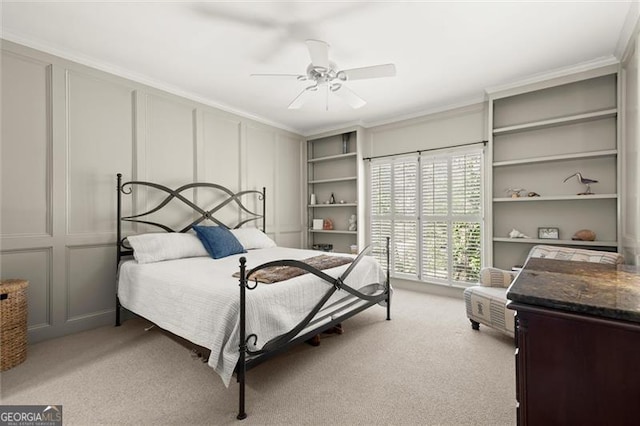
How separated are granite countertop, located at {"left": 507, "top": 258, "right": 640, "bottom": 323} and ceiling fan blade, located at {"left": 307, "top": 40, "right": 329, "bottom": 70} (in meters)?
2.12

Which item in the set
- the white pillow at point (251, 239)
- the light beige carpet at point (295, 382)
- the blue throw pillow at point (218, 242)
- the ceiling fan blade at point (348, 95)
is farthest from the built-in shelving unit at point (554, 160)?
the blue throw pillow at point (218, 242)

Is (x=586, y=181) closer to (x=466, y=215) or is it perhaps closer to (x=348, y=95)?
(x=466, y=215)

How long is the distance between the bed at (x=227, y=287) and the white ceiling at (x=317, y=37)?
4.43 feet

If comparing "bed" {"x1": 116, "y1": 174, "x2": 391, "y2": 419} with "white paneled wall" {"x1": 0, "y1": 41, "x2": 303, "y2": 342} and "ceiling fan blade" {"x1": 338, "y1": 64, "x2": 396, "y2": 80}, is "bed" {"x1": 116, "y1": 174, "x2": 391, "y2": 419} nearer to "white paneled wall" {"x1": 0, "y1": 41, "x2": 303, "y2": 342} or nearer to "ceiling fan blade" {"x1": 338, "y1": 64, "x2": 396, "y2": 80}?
"white paneled wall" {"x1": 0, "y1": 41, "x2": 303, "y2": 342}

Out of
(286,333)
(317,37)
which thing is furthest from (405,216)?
(286,333)

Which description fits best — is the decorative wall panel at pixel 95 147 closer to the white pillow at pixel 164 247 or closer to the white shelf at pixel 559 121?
the white pillow at pixel 164 247

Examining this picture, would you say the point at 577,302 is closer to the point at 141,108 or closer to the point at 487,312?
the point at 487,312

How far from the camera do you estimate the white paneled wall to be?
107 inches

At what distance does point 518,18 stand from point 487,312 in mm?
2629

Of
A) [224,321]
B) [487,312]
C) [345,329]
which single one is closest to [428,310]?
[487,312]

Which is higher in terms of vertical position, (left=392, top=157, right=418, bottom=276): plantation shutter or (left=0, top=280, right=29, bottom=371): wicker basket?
(left=392, top=157, right=418, bottom=276): plantation shutter

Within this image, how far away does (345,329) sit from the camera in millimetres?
3176

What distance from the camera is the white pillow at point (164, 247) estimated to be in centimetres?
304

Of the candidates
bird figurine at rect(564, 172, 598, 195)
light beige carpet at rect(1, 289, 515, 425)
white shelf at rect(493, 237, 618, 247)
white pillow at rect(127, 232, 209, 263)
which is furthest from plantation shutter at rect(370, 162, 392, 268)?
white pillow at rect(127, 232, 209, 263)
